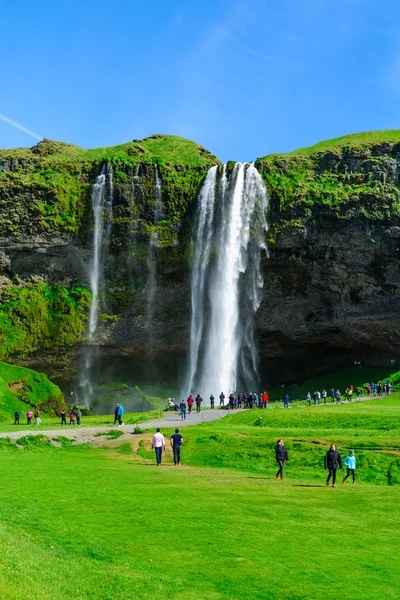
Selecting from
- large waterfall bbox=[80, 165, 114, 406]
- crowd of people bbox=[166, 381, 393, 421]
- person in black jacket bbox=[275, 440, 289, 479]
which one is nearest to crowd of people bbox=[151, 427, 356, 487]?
person in black jacket bbox=[275, 440, 289, 479]

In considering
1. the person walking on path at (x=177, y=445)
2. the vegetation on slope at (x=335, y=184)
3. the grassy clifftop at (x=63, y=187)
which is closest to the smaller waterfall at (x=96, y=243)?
the grassy clifftop at (x=63, y=187)

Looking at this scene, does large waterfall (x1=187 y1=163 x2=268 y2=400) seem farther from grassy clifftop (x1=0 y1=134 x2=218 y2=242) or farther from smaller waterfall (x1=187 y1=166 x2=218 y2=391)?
grassy clifftop (x1=0 y1=134 x2=218 y2=242)

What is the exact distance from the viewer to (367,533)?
12.0 metres

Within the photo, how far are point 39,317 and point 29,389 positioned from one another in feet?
39.7

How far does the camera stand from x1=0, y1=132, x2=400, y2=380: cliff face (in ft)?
200

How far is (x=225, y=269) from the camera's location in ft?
207

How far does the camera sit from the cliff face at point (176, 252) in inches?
2404

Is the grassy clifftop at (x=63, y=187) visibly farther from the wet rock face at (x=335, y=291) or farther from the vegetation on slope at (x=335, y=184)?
the wet rock face at (x=335, y=291)

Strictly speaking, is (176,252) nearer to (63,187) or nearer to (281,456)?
(63,187)

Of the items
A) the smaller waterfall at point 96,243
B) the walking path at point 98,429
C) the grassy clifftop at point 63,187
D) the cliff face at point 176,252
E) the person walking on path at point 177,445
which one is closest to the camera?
the person walking on path at point 177,445

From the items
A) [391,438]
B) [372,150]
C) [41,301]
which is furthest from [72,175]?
[391,438]

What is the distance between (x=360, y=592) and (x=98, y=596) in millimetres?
3957

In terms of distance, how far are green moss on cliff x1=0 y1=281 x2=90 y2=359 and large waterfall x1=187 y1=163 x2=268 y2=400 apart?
41.7ft

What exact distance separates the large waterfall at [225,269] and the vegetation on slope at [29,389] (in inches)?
624
